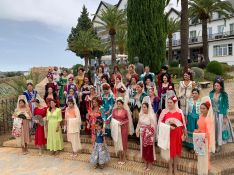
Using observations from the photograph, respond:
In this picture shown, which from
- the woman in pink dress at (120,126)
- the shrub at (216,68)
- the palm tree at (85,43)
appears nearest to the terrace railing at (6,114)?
the woman in pink dress at (120,126)

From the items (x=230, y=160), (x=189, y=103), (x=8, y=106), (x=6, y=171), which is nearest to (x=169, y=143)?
(x=189, y=103)

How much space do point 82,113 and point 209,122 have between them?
13.2 feet

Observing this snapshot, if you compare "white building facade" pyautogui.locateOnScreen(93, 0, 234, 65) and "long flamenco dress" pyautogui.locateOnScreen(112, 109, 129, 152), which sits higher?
"white building facade" pyautogui.locateOnScreen(93, 0, 234, 65)

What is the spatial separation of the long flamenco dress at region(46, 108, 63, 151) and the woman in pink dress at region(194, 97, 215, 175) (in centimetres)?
387

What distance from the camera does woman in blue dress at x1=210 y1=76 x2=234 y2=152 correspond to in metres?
6.83

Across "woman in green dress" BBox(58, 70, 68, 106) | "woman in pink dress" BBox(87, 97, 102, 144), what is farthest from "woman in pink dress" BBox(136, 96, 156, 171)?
"woman in green dress" BBox(58, 70, 68, 106)

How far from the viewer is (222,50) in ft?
140

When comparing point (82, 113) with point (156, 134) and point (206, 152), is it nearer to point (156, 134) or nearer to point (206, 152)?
point (156, 134)

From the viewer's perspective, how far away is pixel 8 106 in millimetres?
11281

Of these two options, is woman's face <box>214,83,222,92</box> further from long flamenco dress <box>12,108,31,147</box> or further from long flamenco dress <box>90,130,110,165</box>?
long flamenco dress <box>12,108,31,147</box>

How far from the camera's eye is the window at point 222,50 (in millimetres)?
41781

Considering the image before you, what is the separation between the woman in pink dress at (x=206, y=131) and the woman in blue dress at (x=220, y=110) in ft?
2.19

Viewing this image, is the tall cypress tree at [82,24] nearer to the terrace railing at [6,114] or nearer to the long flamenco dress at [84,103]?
the terrace railing at [6,114]

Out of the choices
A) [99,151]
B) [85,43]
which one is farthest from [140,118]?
[85,43]
